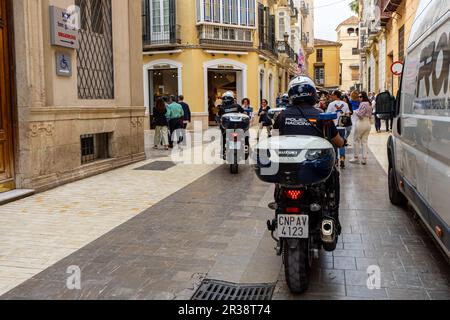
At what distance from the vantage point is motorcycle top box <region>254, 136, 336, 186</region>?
3869 mm

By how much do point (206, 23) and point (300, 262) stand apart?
22346 millimetres

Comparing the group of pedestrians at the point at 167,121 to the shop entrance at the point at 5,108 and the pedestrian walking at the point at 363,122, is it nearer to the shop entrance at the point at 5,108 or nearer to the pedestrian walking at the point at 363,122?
the pedestrian walking at the point at 363,122

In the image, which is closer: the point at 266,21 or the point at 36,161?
the point at 36,161

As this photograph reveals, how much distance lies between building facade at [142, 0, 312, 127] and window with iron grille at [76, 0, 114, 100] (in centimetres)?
1441

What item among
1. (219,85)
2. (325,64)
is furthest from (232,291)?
(325,64)

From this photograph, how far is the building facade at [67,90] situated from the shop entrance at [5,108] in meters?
0.02

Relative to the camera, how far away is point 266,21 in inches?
1177

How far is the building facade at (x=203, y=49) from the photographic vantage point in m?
25.1

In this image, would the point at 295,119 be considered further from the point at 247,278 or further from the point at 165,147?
the point at 165,147

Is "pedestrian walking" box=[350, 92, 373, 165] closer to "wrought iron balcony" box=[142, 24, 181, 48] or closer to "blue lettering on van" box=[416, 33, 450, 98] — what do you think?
"blue lettering on van" box=[416, 33, 450, 98]

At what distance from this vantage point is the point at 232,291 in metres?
4.21

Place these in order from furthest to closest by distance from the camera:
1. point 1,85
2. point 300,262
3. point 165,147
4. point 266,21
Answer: point 266,21, point 165,147, point 1,85, point 300,262

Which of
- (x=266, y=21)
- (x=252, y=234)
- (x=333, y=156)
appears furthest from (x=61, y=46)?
(x=266, y=21)

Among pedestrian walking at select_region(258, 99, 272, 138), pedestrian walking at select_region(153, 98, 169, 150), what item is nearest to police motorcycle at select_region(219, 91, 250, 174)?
pedestrian walking at select_region(258, 99, 272, 138)
